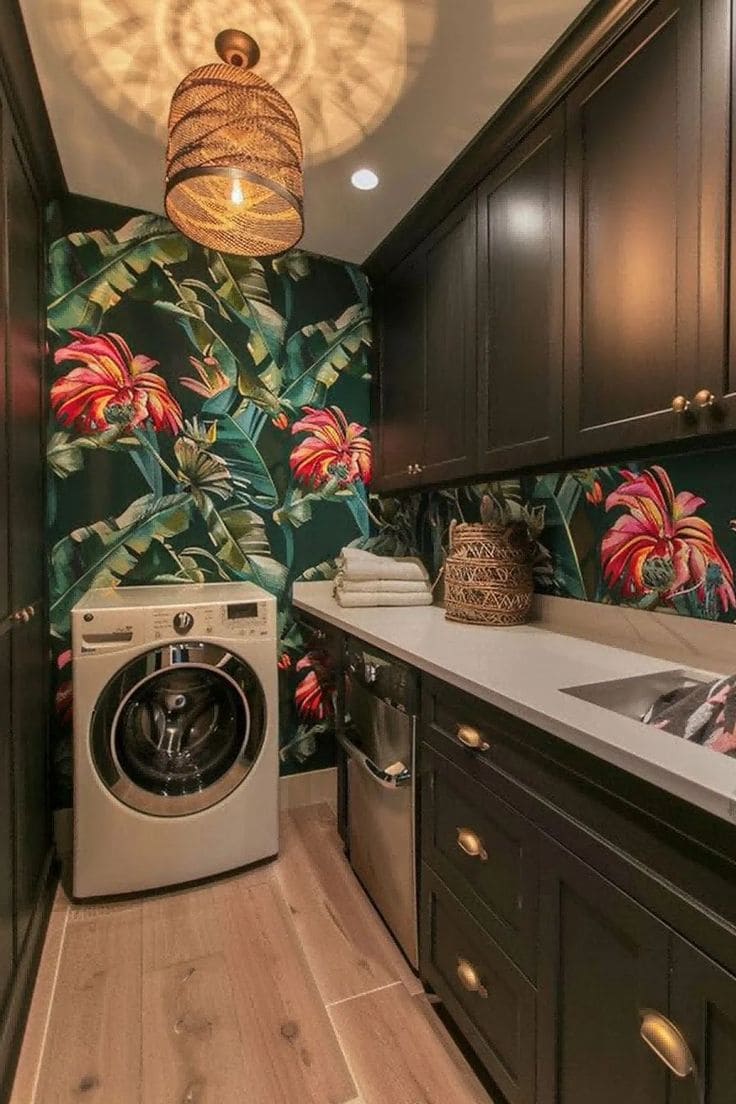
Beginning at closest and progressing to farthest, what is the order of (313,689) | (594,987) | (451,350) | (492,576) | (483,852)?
(594,987) < (483,852) < (492,576) < (451,350) < (313,689)

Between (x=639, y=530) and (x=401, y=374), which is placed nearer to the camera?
(x=639, y=530)

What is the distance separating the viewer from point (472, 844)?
1183mm

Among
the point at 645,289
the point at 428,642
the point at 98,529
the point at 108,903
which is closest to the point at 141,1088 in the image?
the point at 108,903

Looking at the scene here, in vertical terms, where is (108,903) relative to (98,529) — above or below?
below

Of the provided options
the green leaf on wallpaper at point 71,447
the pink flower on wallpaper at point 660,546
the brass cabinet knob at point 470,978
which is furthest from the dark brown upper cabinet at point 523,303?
the green leaf on wallpaper at point 71,447

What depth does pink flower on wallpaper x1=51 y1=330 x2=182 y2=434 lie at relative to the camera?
2.08 meters

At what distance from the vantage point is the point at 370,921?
5.67 feet

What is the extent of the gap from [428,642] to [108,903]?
1441 millimetres

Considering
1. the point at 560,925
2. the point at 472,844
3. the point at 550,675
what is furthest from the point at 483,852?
the point at 550,675

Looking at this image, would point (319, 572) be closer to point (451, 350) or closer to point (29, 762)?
point (451, 350)

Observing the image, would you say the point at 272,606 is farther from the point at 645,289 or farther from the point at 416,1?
the point at 416,1

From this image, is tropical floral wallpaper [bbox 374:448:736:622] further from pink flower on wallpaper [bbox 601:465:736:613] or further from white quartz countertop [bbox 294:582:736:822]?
white quartz countertop [bbox 294:582:736:822]

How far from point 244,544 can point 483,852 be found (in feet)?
5.34

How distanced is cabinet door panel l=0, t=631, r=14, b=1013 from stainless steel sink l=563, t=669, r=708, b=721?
1.34 m
